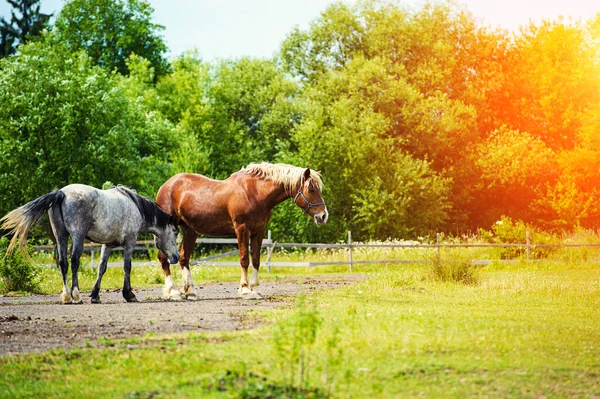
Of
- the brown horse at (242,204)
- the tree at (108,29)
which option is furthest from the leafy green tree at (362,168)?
the brown horse at (242,204)

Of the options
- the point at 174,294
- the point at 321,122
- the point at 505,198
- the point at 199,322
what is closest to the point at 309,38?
the point at 321,122

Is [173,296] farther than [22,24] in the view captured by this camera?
No

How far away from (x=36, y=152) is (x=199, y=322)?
1980cm

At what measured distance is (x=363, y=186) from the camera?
38.1 m

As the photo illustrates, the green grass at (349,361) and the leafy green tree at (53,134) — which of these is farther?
the leafy green tree at (53,134)

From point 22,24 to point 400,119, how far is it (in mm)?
25204

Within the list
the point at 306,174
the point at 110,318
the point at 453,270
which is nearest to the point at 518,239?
the point at 453,270

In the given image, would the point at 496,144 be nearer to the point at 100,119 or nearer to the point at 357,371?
the point at 100,119

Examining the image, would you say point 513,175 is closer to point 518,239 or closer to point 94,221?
point 518,239

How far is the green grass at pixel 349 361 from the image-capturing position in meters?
6.34

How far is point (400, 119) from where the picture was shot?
131 ft

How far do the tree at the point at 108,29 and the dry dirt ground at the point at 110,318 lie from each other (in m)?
34.8

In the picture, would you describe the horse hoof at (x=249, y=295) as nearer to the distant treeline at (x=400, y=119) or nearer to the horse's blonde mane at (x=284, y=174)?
the horse's blonde mane at (x=284, y=174)

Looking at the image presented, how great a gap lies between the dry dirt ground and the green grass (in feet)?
1.92
